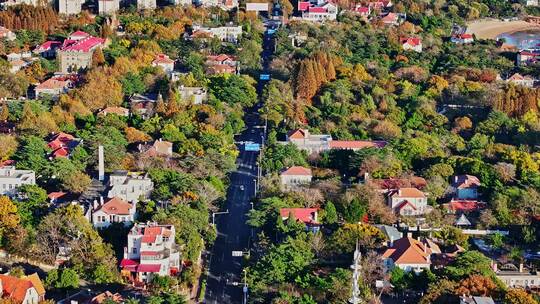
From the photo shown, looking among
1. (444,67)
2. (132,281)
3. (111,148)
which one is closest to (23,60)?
(111,148)

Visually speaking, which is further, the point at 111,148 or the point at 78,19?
the point at 78,19

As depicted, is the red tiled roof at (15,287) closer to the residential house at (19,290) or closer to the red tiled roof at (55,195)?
the residential house at (19,290)

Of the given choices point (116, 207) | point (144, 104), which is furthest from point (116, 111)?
point (116, 207)

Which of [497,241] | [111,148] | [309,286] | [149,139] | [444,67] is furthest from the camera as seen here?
[444,67]

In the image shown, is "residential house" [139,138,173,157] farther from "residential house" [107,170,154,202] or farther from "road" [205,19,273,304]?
"residential house" [107,170,154,202]

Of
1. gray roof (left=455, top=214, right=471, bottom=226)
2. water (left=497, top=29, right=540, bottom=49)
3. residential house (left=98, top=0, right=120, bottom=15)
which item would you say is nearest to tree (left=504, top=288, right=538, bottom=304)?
gray roof (left=455, top=214, right=471, bottom=226)

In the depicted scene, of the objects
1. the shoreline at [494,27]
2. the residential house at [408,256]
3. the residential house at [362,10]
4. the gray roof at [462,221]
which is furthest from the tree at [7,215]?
the shoreline at [494,27]

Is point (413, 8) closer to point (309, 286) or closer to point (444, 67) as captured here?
point (444, 67)
